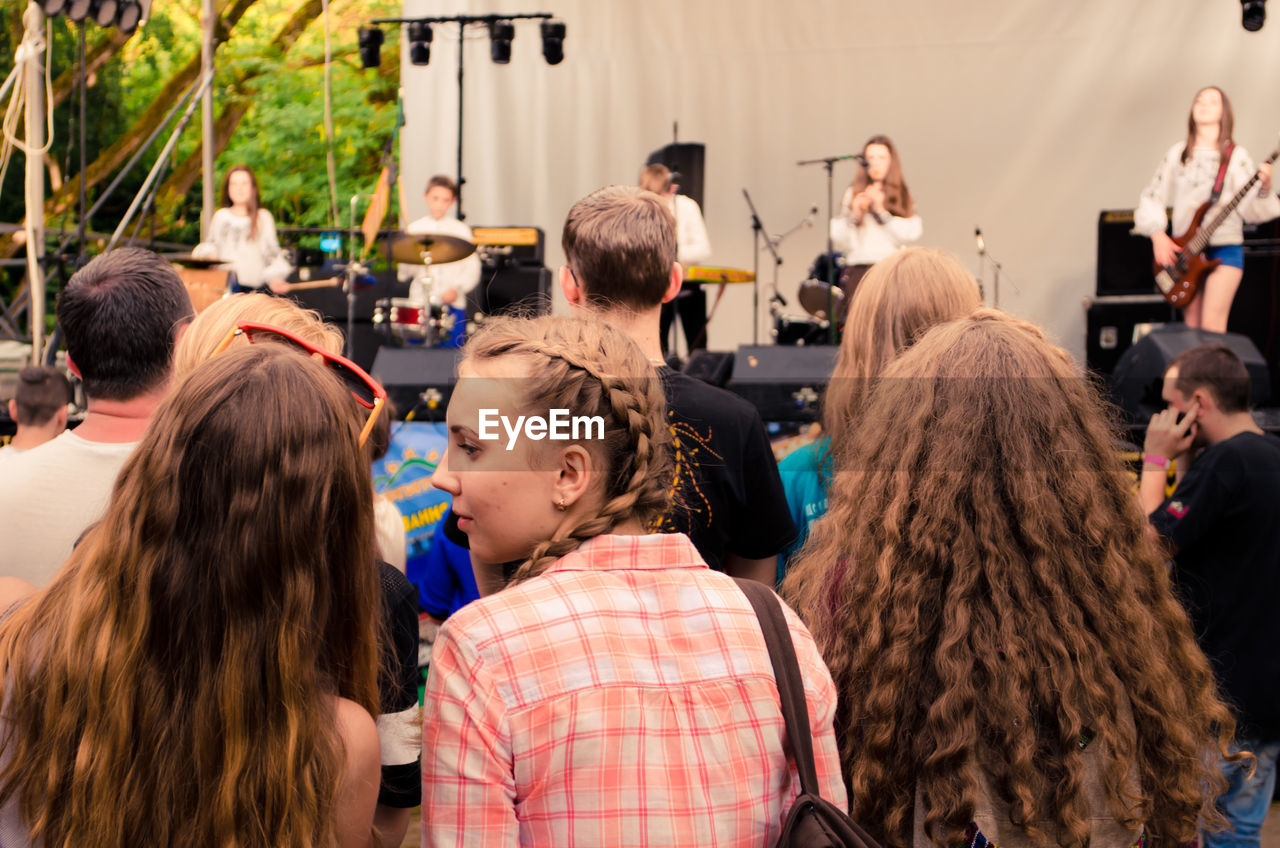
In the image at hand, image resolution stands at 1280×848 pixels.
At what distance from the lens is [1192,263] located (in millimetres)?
6820

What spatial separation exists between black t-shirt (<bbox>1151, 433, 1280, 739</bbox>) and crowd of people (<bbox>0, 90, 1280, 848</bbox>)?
1401mm

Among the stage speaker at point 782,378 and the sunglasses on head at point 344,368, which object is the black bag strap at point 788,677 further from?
the stage speaker at point 782,378

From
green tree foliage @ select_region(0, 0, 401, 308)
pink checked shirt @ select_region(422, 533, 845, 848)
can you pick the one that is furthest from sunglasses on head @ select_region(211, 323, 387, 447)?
green tree foliage @ select_region(0, 0, 401, 308)

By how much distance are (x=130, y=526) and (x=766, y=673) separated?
2.26ft

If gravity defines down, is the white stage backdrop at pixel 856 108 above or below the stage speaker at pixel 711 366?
above

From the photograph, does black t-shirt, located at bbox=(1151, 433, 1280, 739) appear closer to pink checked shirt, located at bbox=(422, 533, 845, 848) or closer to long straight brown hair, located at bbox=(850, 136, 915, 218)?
pink checked shirt, located at bbox=(422, 533, 845, 848)

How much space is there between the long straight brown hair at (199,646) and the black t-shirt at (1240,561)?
8.05 feet

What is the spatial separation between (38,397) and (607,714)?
3.95 m

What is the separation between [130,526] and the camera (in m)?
1.19

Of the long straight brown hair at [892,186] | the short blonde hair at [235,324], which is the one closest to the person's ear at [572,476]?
the short blonde hair at [235,324]

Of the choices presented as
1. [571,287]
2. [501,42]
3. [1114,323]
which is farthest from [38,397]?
[1114,323]

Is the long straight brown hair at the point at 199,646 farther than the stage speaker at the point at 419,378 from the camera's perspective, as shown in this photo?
No

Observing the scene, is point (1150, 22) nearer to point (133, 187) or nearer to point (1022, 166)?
point (1022, 166)

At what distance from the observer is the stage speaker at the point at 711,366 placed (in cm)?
714
